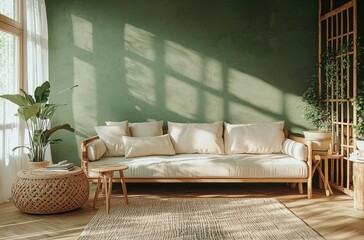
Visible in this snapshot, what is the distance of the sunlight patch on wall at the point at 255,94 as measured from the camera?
20.4ft

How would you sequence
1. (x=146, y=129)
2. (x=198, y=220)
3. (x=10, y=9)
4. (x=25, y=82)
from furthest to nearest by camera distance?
(x=146, y=129), (x=25, y=82), (x=10, y=9), (x=198, y=220)

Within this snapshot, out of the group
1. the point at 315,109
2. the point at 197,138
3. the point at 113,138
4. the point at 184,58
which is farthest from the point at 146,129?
the point at 315,109

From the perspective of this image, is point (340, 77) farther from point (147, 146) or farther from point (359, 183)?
point (147, 146)

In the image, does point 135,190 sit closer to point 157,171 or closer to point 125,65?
point 157,171

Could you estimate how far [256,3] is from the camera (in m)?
6.18

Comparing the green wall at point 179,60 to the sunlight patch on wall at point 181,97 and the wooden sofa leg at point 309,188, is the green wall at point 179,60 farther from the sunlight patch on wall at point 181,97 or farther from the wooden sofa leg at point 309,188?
the wooden sofa leg at point 309,188

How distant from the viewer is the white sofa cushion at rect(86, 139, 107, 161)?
17.6ft

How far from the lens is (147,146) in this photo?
567 centimetres

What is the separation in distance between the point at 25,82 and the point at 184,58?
2341mm

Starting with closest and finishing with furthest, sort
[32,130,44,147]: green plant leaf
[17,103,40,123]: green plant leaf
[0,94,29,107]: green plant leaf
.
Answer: [0,94,29,107]: green plant leaf < [17,103,40,123]: green plant leaf < [32,130,44,147]: green plant leaf

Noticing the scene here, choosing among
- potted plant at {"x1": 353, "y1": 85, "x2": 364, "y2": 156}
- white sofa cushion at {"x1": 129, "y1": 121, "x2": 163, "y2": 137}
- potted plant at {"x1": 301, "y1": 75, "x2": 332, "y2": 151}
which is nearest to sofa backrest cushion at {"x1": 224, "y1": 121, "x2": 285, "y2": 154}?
potted plant at {"x1": 301, "y1": 75, "x2": 332, "y2": 151}

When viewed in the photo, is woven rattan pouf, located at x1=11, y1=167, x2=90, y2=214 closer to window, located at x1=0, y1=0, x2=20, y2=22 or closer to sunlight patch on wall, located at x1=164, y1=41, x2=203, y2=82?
window, located at x1=0, y1=0, x2=20, y2=22

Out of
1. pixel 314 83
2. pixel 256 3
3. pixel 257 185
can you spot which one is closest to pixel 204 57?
pixel 256 3

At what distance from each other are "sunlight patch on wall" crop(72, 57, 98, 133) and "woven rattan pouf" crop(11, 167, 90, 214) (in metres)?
1.86
